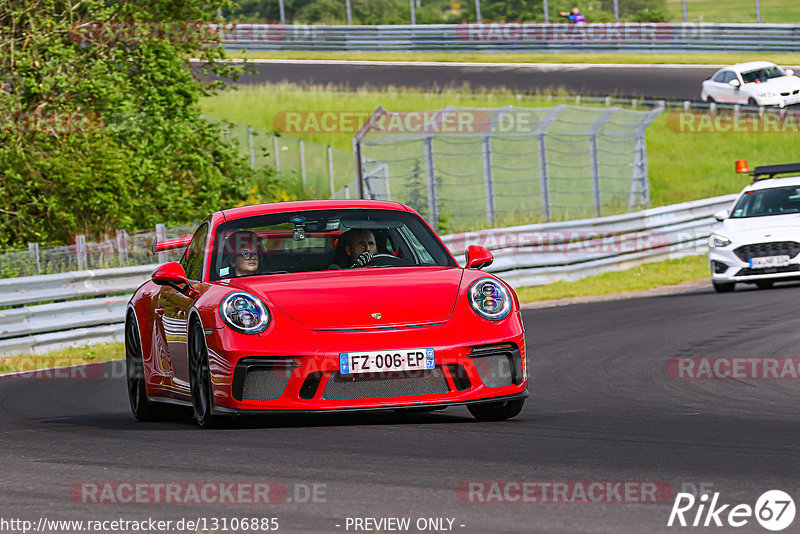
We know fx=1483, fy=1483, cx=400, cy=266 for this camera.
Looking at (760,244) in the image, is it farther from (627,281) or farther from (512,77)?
(512,77)

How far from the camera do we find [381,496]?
18.8 feet

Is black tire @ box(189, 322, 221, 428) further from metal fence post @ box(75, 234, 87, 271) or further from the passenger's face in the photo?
metal fence post @ box(75, 234, 87, 271)

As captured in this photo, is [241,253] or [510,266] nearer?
[241,253]

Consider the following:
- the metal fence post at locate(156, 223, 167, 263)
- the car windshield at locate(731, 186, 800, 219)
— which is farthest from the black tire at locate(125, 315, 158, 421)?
the car windshield at locate(731, 186, 800, 219)

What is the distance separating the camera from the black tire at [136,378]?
966 cm

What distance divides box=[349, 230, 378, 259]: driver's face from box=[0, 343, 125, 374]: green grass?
717cm

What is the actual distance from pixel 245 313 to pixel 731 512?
3.43m

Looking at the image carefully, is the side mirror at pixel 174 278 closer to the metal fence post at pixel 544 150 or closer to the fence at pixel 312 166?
the metal fence post at pixel 544 150

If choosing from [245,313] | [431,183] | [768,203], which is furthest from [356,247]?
[431,183]

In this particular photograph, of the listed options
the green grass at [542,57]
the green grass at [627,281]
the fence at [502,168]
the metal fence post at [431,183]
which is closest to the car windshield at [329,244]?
the green grass at [627,281]

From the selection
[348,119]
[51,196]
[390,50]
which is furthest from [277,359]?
[390,50]

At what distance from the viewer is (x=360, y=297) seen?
7.95m

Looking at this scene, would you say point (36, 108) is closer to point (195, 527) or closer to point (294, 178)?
point (294, 178)

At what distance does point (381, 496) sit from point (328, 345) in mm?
2048
